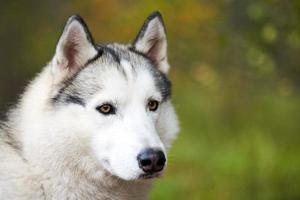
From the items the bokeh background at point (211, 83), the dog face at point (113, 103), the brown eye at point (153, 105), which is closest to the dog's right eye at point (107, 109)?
the dog face at point (113, 103)

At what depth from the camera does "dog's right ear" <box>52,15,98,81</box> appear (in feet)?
20.0

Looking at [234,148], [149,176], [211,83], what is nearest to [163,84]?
[149,176]

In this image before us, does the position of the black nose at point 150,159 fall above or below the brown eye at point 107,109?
below

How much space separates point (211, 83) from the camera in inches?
557

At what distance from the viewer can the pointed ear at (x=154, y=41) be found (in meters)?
6.60

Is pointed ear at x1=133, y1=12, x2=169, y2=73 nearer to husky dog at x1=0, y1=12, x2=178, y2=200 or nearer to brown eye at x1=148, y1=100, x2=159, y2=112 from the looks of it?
husky dog at x1=0, y1=12, x2=178, y2=200

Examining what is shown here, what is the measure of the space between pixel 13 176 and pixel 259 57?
5.02 meters

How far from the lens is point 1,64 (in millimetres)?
14156

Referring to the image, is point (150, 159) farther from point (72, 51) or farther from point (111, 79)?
point (72, 51)

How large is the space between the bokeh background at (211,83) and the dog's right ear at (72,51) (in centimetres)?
463

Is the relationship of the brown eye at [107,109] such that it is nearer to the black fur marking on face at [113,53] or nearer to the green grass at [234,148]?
the black fur marking on face at [113,53]

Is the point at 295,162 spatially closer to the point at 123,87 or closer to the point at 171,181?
the point at 171,181

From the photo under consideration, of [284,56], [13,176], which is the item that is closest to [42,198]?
[13,176]

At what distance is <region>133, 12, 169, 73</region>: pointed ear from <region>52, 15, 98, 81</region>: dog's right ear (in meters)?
0.54
